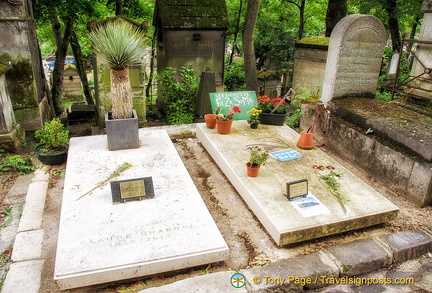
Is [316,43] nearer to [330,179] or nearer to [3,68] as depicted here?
[330,179]

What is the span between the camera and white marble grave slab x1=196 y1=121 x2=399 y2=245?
3.31 m

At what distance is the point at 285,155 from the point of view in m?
4.68

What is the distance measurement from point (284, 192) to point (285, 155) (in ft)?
3.26

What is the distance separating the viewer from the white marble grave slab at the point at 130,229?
2699 millimetres

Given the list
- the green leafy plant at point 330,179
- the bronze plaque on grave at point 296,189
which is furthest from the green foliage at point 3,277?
the green leafy plant at point 330,179

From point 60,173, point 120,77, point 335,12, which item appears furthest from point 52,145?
point 335,12

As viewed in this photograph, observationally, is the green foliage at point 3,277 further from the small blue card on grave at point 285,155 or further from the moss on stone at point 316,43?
the moss on stone at point 316,43

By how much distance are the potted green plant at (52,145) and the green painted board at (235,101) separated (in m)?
2.58

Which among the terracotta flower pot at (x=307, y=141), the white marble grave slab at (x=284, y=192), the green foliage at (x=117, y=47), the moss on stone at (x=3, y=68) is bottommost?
the white marble grave slab at (x=284, y=192)

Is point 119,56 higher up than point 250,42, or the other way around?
point 250,42

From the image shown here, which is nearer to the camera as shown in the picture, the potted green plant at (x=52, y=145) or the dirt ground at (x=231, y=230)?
the dirt ground at (x=231, y=230)

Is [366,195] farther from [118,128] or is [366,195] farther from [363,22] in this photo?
[118,128]

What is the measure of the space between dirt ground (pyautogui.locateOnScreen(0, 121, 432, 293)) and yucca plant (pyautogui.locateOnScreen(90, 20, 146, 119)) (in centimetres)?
130

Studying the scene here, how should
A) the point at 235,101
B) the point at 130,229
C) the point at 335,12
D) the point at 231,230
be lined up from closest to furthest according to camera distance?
1. the point at 130,229
2. the point at 231,230
3. the point at 235,101
4. the point at 335,12
